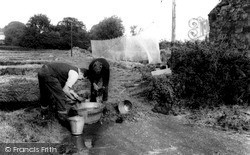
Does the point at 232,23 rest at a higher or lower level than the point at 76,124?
higher

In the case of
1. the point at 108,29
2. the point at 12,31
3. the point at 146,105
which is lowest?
the point at 146,105

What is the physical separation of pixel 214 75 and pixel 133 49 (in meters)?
10.9

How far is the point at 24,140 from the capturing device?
4719mm

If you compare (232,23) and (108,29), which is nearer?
(232,23)

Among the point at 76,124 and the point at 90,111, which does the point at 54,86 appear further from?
the point at 90,111

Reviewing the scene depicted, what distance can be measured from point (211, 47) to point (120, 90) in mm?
2987

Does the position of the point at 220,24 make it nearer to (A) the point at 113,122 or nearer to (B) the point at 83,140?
(A) the point at 113,122

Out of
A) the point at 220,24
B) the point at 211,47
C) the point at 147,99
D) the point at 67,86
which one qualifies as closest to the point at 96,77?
the point at 67,86

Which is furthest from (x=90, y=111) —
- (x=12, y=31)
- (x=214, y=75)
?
(x=12, y=31)

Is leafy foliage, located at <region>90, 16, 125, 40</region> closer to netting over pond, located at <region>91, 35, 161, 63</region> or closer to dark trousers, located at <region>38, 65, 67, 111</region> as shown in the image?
netting over pond, located at <region>91, 35, 161, 63</region>

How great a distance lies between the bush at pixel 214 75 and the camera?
723cm

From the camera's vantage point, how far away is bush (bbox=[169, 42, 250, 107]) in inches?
285

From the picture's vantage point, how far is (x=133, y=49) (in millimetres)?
17859

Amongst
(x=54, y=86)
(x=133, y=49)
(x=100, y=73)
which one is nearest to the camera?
(x=54, y=86)
